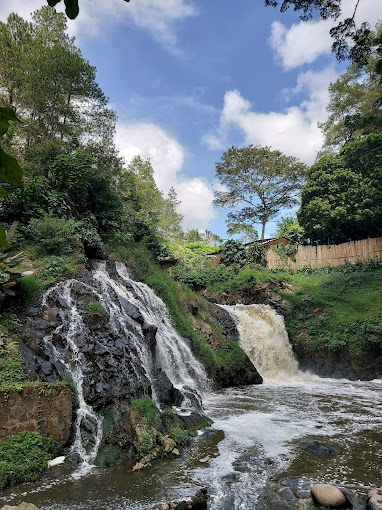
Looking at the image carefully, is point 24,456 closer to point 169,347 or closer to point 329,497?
point 329,497

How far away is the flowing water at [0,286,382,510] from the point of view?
14.6 ft

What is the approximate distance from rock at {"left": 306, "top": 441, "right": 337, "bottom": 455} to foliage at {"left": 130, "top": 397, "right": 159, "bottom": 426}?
282cm

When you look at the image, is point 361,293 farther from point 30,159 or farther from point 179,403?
point 30,159

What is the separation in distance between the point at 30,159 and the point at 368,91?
26.9m

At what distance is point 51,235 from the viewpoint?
1020cm

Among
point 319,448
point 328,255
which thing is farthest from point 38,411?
point 328,255

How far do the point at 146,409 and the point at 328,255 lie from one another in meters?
19.1

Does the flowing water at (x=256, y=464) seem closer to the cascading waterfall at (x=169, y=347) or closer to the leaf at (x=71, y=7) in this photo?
the cascading waterfall at (x=169, y=347)

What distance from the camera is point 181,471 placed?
17.2ft

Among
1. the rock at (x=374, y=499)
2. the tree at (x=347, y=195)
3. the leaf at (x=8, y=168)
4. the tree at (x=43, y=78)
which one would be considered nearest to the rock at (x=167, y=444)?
the rock at (x=374, y=499)

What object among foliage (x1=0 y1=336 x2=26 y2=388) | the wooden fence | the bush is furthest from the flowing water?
the wooden fence

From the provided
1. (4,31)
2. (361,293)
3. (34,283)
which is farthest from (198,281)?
(4,31)

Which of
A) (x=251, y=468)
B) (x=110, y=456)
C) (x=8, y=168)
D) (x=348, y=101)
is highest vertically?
(x=348, y=101)

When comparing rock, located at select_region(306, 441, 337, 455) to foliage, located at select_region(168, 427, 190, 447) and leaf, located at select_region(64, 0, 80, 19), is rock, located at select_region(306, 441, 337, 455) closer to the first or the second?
foliage, located at select_region(168, 427, 190, 447)
